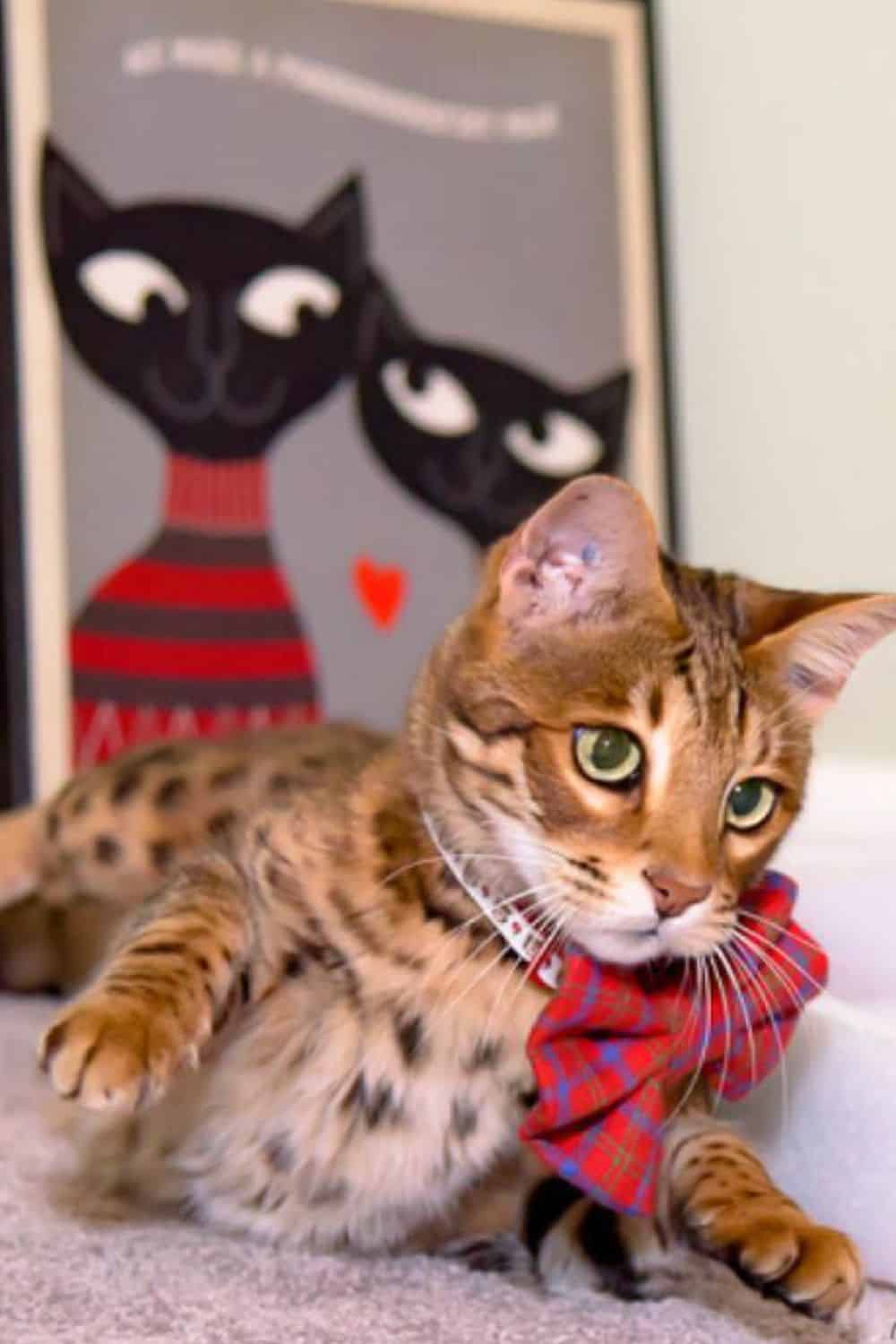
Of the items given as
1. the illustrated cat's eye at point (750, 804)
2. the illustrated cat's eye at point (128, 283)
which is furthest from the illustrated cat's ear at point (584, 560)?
the illustrated cat's eye at point (128, 283)

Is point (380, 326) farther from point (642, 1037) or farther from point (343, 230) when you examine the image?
point (642, 1037)

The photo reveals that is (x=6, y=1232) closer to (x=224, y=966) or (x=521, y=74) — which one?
(x=224, y=966)

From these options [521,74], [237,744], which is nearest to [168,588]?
[237,744]

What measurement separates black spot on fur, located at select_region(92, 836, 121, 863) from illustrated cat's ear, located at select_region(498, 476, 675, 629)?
0.60m

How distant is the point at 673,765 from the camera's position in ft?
3.20

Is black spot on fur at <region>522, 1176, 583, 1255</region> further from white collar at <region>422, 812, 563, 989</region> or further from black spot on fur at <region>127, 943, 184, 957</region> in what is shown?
black spot on fur at <region>127, 943, 184, 957</region>

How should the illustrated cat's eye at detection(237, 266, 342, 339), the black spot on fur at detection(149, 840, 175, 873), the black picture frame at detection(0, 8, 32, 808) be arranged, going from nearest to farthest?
the black spot on fur at detection(149, 840, 175, 873) < the black picture frame at detection(0, 8, 32, 808) < the illustrated cat's eye at detection(237, 266, 342, 339)

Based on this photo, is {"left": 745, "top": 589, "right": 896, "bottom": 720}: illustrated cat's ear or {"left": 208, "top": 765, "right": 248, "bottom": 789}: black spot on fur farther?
{"left": 208, "top": 765, "right": 248, "bottom": 789}: black spot on fur

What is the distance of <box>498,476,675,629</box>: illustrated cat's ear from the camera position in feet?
3.30

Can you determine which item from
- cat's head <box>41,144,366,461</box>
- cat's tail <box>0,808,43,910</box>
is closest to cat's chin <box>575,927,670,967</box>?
cat's tail <box>0,808,43,910</box>

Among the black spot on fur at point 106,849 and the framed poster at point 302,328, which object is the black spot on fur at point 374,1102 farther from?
the framed poster at point 302,328

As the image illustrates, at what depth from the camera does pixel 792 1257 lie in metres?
0.94

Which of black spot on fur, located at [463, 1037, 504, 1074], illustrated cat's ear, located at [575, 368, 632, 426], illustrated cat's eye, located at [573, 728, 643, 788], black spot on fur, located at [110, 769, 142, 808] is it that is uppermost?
illustrated cat's ear, located at [575, 368, 632, 426]

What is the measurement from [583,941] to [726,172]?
4.32 ft
